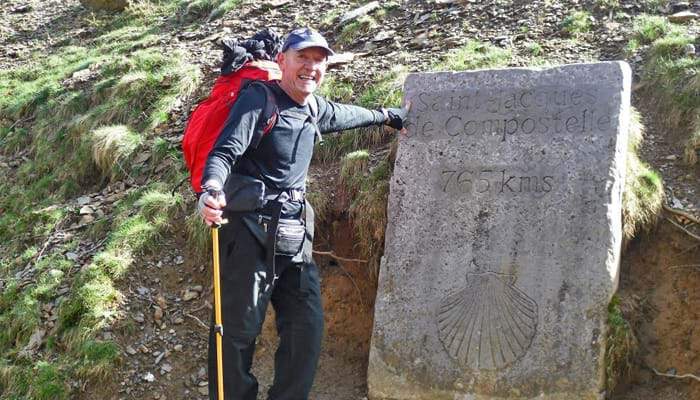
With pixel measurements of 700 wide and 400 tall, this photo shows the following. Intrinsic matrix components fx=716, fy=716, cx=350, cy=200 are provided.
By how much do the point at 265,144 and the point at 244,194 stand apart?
34 cm

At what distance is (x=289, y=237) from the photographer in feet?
14.7

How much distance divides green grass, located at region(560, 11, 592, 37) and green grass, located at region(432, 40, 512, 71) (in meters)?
0.84

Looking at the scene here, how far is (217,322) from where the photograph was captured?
4.21m

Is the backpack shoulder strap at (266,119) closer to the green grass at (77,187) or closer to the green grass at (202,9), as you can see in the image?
the green grass at (77,187)

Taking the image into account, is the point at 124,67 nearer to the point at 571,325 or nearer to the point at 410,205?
the point at 410,205

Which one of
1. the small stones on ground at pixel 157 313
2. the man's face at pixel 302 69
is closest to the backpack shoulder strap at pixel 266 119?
the man's face at pixel 302 69

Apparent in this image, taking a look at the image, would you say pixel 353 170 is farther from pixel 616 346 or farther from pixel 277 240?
pixel 616 346

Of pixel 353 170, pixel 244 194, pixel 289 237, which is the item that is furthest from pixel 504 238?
pixel 244 194

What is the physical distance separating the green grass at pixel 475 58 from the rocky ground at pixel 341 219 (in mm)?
168

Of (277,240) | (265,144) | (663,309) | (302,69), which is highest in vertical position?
(302,69)

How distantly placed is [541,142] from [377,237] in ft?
4.93

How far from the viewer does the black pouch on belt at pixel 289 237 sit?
4445mm

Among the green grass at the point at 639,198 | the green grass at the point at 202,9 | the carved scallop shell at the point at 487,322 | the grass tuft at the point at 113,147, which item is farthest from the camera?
the green grass at the point at 202,9

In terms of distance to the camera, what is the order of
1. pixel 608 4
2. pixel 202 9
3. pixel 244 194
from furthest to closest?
1. pixel 202 9
2. pixel 608 4
3. pixel 244 194
